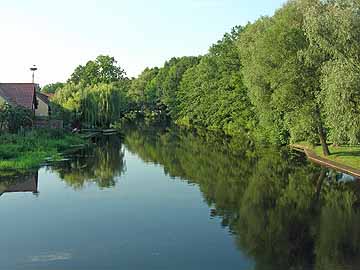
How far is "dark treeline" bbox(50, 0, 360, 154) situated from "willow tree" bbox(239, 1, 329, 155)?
0.22 feet

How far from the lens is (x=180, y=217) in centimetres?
1797

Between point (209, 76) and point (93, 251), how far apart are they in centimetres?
5994

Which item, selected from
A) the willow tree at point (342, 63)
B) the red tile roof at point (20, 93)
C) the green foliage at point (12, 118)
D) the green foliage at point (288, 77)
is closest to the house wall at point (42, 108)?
the red tile roof at point (20, 93)

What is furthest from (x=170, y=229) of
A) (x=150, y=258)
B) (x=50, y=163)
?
(x=50, y=163)

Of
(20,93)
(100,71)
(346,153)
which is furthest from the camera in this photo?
(100,71)

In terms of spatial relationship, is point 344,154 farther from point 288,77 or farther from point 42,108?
point 42,108

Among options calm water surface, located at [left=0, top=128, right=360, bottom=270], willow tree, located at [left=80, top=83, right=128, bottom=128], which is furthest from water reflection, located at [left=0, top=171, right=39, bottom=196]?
willow tree, located at [left=80, top=83, right=128, bottom=128]

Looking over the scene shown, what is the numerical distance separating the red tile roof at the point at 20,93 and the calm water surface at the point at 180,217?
67.2 ft

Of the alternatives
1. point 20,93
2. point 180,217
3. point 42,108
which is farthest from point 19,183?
point 42,108

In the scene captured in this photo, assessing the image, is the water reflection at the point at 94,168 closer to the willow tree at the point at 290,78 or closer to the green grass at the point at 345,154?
the willow tree at the point at 290,78

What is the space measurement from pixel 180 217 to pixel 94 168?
13.3 meters

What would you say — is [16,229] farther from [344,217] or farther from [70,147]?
[70,147]

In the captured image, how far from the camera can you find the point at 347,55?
80.6 feet

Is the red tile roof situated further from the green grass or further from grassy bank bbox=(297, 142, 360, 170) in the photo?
the green grass
